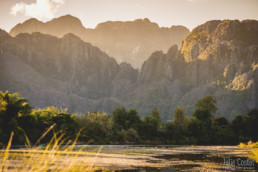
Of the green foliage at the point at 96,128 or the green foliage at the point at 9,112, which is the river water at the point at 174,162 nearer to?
the green foliage at the point at 9,112

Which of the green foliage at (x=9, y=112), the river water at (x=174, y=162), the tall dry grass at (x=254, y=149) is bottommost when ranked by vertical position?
the tall dry grass at (x=254, y=149)

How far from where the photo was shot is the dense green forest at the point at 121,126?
66.6 metres

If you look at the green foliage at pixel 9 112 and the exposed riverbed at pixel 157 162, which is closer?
the exposed riverbed at pixel 157 162

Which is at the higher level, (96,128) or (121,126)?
(96,128)

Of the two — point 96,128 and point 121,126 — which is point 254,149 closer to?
point 96,128

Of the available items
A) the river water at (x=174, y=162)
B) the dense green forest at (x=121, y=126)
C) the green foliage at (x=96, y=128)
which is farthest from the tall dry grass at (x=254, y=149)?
the green foliage at (x=96, y=128)

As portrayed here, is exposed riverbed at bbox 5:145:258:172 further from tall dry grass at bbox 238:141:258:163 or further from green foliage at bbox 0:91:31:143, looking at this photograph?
green foliage at bbox 0:91:31:143

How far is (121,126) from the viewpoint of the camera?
344ft

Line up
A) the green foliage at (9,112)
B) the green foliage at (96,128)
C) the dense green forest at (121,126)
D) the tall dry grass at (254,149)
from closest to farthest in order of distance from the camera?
1. the tall dry grass at (254,149)
2. the green foliage at (9,112)
3. the dense green forest at (121,126)
4. the green foliage at (96,128)

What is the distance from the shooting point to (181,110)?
121 meters

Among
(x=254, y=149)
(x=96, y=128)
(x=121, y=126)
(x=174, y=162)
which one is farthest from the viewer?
(x=121, y=126)

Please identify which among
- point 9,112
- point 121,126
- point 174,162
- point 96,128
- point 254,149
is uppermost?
point 9,112

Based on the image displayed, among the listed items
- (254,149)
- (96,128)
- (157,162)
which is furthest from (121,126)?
(157,162)

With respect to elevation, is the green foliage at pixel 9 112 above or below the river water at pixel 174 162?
above
